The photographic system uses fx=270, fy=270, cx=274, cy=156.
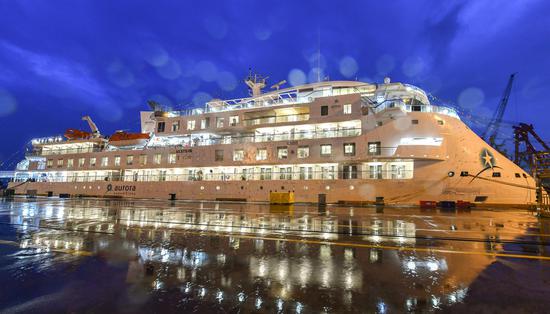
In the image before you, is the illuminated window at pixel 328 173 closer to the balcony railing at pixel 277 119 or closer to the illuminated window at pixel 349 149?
the illuminated window at pixel 349 149

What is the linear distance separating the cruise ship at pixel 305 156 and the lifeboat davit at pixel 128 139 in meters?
0.18

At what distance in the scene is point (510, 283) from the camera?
449 cm

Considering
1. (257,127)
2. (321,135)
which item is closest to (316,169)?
(321,135)

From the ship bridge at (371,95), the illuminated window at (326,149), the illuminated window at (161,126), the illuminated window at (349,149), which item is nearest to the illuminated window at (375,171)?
Answer: the illuminated window at (349,149)

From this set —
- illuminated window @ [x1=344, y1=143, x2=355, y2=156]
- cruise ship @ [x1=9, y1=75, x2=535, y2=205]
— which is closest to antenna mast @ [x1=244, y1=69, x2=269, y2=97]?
cruise ship @ [x1=9, y1=75, x2=535, y2=205]

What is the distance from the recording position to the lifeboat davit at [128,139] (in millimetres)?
43750

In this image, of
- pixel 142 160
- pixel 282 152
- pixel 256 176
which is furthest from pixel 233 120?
pixel 142 160

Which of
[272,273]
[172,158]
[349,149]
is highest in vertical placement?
[349,149]

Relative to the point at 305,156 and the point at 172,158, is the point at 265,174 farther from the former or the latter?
the point at 172,158

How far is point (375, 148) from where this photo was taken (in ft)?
87.6

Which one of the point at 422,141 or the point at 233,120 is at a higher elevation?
the point at 233,120

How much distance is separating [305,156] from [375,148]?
25.4 ft

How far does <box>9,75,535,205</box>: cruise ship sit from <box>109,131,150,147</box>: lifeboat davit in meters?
0.18

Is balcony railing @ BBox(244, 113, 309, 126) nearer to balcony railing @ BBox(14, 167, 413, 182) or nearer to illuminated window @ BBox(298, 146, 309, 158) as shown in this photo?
illuminated window @ BBox(298, 146, 309, 158)
